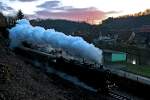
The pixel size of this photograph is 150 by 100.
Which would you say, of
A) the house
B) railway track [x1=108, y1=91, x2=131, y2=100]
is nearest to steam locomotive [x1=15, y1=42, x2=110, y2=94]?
railway track [x1=108, y1=91, x2=131, y2=100]

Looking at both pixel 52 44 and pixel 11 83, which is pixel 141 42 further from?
pixel 11 83

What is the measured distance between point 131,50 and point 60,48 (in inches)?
2216

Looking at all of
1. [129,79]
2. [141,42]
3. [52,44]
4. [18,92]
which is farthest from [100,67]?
[141,42]

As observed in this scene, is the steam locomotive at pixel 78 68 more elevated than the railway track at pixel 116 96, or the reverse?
the steam locomotive at pixel 78 68

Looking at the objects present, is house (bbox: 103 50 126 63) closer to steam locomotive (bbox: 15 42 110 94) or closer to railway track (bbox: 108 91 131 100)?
steam locomotive (bbox: 15 42 110 94)

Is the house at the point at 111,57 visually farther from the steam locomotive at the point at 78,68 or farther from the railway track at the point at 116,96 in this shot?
the railway track at the point at 116,96

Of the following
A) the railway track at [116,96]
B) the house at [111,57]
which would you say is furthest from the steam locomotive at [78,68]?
the house at [111,57]

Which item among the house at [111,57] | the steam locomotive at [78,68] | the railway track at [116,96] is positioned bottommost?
the house at [111,57]

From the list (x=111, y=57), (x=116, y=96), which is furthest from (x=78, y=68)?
(x=111, y=57)

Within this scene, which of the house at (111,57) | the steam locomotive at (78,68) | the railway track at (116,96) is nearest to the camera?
the railway track at (116,96)

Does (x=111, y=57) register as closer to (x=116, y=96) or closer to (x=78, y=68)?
(x=78, y=68)

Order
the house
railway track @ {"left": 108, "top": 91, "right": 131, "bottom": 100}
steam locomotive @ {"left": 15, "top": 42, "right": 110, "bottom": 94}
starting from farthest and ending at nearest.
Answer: the house < steam locomotive @ {"left": 15, "top": 42, "right": 110, "bottom": 94} < railway track @ {"left": 108, "top": 91, "right": 131, "bottom": 100}

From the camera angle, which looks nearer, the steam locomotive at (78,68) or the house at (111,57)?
A: the steam locomotive at (78,68)

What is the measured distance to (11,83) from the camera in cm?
2305
